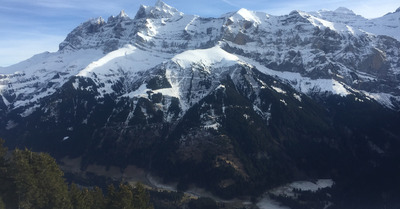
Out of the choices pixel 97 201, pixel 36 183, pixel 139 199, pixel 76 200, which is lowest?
pixel 97 201

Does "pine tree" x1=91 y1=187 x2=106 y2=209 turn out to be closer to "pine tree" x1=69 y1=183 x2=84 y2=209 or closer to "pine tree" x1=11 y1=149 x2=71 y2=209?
"pine tree" x1=69 y1=183 x2=84 y2=209

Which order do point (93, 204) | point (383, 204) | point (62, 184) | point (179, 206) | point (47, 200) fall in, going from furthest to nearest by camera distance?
point (179, 206), point (383, 204), point (93, 204), point (62, 184), point (47, 200)

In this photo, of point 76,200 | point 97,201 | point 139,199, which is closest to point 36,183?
point 76,200

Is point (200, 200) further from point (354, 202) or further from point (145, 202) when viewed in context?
point (145, 202)

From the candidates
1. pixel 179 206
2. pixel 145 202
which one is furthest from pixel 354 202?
pixel 145 202

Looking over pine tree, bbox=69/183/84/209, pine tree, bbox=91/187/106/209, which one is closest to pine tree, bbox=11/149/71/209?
pine tree, bbox=69/183/84/209

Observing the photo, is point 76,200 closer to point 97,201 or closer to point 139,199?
point 97,201

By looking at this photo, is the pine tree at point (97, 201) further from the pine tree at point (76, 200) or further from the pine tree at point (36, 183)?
the pine tree at point (36, 183)

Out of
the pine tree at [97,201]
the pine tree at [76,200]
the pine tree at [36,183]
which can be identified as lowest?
the pine tree at [97,201]

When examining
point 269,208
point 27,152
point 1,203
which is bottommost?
point 269,208

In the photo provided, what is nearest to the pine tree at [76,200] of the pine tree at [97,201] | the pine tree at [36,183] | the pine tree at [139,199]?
the pine tree at [36,183]

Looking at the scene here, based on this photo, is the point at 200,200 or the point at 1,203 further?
the point at 200,200
